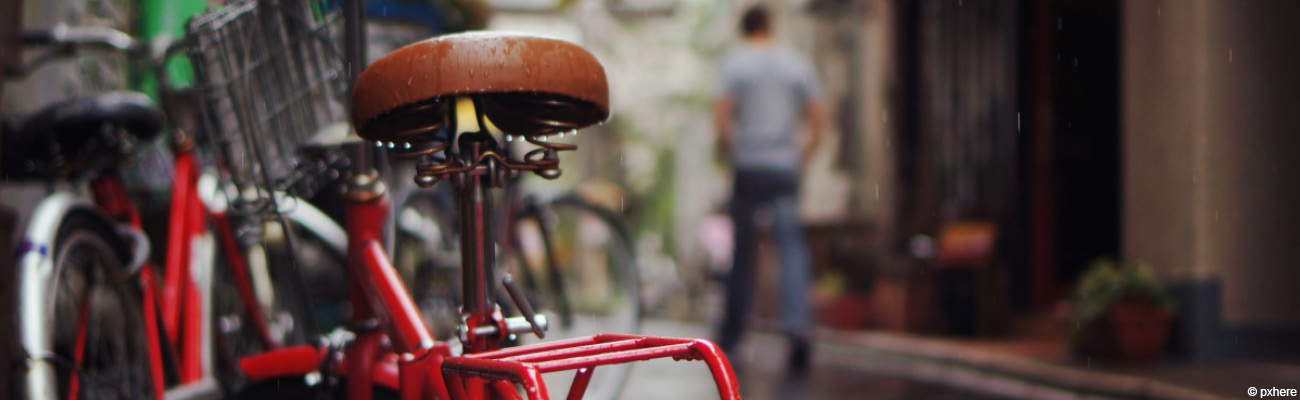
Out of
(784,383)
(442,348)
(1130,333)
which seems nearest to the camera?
(442,348)

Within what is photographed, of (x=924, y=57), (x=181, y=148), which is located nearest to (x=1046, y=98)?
(x=924, y=57)

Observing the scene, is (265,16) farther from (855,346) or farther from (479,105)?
(855,346)

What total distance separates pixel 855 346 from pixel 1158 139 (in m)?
2.32

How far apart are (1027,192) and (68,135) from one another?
Answer: 7.74m

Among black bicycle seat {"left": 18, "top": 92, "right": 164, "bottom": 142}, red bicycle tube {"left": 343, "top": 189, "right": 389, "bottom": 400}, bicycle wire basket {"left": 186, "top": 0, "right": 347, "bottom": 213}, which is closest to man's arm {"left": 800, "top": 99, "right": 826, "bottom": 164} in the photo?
black bicycle seat {"left": 18, "top": 92, "right": 164, "bottom": 142}

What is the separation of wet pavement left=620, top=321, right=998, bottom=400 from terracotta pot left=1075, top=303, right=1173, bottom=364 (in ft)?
3.85

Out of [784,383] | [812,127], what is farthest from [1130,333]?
[812,127]

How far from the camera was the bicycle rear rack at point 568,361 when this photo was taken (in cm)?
175

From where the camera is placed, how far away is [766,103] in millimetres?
7270

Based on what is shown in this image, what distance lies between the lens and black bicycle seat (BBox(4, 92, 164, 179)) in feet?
10.6

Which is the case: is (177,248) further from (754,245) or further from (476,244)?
(754,245)

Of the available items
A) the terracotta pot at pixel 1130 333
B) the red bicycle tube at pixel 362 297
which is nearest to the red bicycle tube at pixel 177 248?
the red bicycle tube at pixel 362 297

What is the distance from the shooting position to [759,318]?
1310cm

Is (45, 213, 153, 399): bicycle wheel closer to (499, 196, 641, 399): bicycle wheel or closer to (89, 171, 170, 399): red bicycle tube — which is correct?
(89, 171, 170, 399): red bicycle tube
